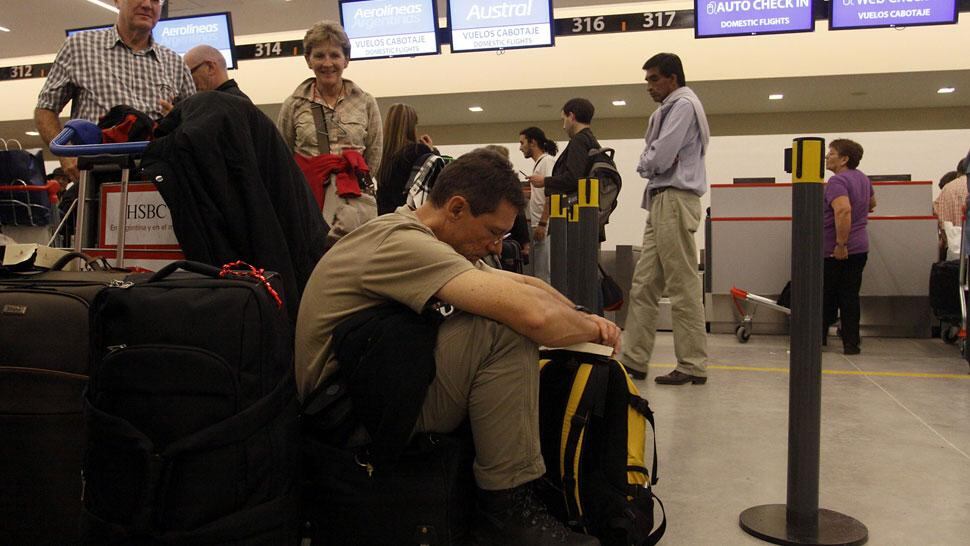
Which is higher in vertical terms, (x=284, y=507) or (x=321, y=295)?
(x=321, y=295)

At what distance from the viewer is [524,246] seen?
15.1 ft

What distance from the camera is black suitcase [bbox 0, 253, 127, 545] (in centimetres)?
194

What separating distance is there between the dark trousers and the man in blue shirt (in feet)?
6.80

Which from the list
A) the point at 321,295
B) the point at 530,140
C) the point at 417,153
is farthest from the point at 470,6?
the point at 321,295

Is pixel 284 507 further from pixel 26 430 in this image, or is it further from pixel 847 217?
pixel 847 217

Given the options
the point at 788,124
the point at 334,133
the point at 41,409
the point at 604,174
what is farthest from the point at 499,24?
the point at 41,409

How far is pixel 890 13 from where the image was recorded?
732cm

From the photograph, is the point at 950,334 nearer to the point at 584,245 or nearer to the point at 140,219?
the point at 584,245

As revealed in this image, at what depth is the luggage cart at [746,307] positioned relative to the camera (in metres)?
6.71

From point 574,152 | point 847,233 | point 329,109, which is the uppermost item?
point 329,109

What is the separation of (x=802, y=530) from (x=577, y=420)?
35.8 inches

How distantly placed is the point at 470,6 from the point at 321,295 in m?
6.87

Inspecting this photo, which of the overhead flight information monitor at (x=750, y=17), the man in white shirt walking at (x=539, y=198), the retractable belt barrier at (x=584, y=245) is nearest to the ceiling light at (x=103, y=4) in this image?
the man in white shirt walking at (x=539, y=198)

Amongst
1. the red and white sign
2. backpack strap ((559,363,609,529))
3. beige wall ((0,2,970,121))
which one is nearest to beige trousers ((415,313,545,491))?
backpack strap ((559,363,609,529))
